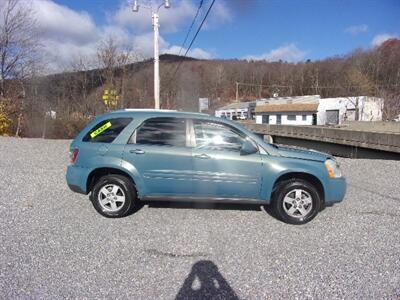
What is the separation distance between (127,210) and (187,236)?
45.7 inches

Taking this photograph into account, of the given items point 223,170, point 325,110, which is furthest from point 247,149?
point 325,110

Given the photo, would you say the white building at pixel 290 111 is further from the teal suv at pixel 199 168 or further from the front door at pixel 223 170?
the front door at pixel 223 170

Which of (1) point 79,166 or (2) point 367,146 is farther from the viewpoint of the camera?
(2) point 367,146

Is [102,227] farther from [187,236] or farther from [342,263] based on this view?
[342,263]

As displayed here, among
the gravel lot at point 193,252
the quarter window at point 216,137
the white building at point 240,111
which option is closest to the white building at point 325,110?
the white building at point 240,111

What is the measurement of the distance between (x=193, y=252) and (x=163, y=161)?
1.51 meters

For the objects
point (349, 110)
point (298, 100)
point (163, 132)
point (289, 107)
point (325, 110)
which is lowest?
point (163, 132)

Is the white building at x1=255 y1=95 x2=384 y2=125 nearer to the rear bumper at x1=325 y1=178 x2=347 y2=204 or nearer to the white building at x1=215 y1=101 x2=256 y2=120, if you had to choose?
the white building at x1=215 y1=101 x2=256 y2=120

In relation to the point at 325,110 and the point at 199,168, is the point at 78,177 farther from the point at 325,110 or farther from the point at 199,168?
the point at 325,110

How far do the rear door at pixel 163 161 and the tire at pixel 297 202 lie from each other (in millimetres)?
1423

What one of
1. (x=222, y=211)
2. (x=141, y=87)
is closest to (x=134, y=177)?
(x=222, y=211)

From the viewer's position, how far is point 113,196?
4.88 meters

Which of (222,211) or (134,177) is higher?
(134,177)

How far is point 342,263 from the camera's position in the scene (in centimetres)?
361
